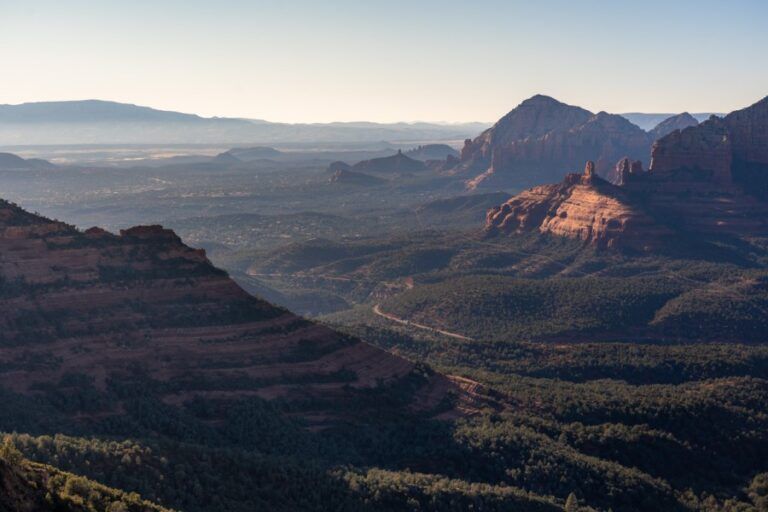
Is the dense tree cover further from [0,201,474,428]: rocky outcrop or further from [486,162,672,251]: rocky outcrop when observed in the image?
[486,162,672,251]: rocky outcrop

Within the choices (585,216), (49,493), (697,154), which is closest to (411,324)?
(585,216)

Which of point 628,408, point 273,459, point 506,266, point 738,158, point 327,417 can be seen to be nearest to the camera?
point 273,459

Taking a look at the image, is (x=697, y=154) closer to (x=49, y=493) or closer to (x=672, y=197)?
(x=672, y=197)

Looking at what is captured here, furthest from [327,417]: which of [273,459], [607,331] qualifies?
[607,331]

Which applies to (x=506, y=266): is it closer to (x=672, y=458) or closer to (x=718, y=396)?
(x=718, y=396)

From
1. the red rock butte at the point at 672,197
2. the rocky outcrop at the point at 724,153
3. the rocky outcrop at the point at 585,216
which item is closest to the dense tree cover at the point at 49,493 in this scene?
the rocky outcrop at the point at 585,216

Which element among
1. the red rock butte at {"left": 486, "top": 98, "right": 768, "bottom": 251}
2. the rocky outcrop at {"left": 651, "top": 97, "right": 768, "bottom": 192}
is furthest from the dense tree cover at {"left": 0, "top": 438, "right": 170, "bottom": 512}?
the rocky outcrop at {"left": 651, "top": 97, "right": 768, "bottom": 192}
